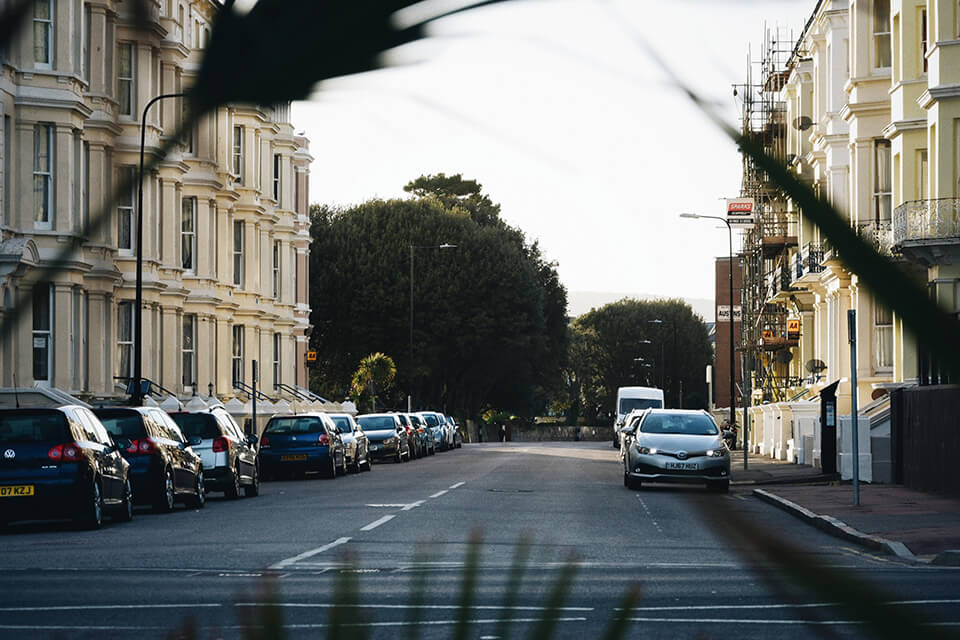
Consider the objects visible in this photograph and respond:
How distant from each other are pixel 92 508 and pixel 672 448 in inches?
566

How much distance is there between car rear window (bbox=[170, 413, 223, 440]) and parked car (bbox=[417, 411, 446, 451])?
3551 cm

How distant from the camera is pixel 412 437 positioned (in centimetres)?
5875

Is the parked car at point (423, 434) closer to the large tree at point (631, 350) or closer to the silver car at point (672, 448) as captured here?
the silver car at point (672, 448)

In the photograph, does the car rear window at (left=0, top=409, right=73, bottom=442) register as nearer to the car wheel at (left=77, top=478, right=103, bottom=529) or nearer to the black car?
the black car

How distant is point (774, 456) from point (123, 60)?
5543 centimetres

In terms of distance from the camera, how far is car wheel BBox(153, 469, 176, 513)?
962 inches

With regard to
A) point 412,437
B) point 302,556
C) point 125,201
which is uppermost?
point 125,201

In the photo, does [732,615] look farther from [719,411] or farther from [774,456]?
[719,411]

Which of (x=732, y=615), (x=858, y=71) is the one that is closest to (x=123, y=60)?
(x=732, y=615)

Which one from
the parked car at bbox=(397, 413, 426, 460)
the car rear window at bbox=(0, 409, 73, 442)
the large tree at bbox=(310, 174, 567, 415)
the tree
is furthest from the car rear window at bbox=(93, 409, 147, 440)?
the large tree at bbox=(310, 174, 567, 415)

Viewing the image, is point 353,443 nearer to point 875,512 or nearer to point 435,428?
point 875,512

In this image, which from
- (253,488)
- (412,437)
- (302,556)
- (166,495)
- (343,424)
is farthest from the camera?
(412,437)

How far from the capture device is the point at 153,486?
79.6 feet

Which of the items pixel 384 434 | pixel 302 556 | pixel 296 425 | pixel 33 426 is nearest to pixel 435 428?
pixel 384 434
